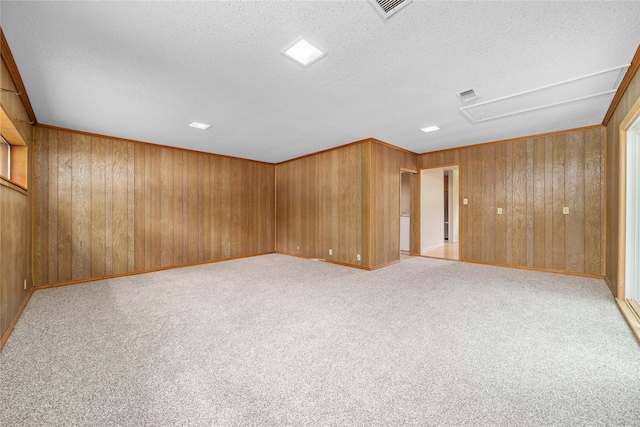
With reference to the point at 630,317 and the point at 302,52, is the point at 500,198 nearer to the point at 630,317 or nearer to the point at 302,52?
the point at 630,317

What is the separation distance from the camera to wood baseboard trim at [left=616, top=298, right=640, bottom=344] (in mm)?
2302

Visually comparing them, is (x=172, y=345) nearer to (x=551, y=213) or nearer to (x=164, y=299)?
(x=164, y=299)

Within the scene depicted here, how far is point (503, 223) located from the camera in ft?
17.0

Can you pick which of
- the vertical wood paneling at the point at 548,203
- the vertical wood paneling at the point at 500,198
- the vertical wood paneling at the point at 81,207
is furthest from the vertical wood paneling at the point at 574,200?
the vertical wood paneling at the point at 81,207

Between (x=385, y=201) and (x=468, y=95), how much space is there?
262 cm

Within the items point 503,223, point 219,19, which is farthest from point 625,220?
point 219,19

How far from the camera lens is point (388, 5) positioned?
175 centimetres

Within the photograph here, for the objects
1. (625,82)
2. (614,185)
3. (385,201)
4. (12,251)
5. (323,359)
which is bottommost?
(323,359)

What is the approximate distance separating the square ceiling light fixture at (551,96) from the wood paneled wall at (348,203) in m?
1.92

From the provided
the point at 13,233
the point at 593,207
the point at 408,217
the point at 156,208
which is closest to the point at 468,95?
the point at 593,207

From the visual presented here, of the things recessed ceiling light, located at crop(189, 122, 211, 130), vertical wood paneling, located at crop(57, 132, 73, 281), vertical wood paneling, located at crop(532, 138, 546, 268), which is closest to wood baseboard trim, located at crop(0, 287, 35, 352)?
vertical wood paneling, located at crop(57, 132, 73, 281)

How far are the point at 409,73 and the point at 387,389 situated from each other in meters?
2.70

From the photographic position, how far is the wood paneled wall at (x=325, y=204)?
17.1ft

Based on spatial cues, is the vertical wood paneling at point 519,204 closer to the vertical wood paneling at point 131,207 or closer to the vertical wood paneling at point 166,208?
the vertical wood paneling at point 166,208
